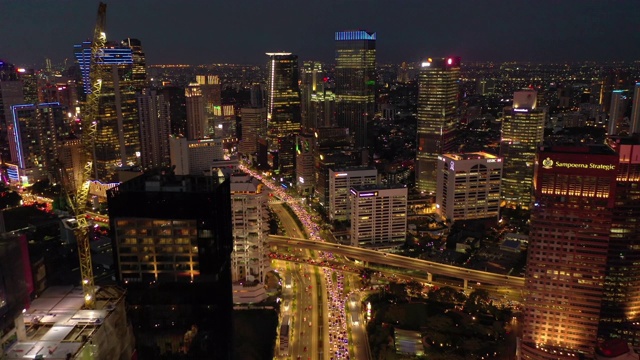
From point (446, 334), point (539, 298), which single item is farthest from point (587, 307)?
point (446, 334)

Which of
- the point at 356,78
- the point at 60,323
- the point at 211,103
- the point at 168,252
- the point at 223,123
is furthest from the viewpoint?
the point at 211,103

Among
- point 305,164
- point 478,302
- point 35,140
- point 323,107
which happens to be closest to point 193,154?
point 305,164

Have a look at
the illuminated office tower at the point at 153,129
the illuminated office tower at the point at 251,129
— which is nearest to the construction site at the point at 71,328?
the illuminated office tower at the point at 153,129

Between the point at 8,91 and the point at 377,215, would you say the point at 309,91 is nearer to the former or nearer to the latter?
the point at 8,91

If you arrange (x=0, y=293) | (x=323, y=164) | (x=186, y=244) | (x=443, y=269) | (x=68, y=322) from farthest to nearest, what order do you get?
(x=323, y=164)
(x=443, y=269)
(x=186, y=244)
(x=68, y=322)
(x=0, y=293)

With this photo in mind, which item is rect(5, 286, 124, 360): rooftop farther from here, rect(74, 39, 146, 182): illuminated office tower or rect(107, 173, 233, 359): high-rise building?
rect(74, 39, 146, 182): illuminated office tower

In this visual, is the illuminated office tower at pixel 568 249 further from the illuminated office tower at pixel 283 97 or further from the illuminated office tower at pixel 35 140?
the illuminated office tower at pixel 283 97

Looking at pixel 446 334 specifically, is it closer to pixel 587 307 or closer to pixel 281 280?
pixel 587 307

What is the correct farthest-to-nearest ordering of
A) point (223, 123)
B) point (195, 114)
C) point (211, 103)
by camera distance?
point (211, 103) → point (223, 123) → point (195, 114)
